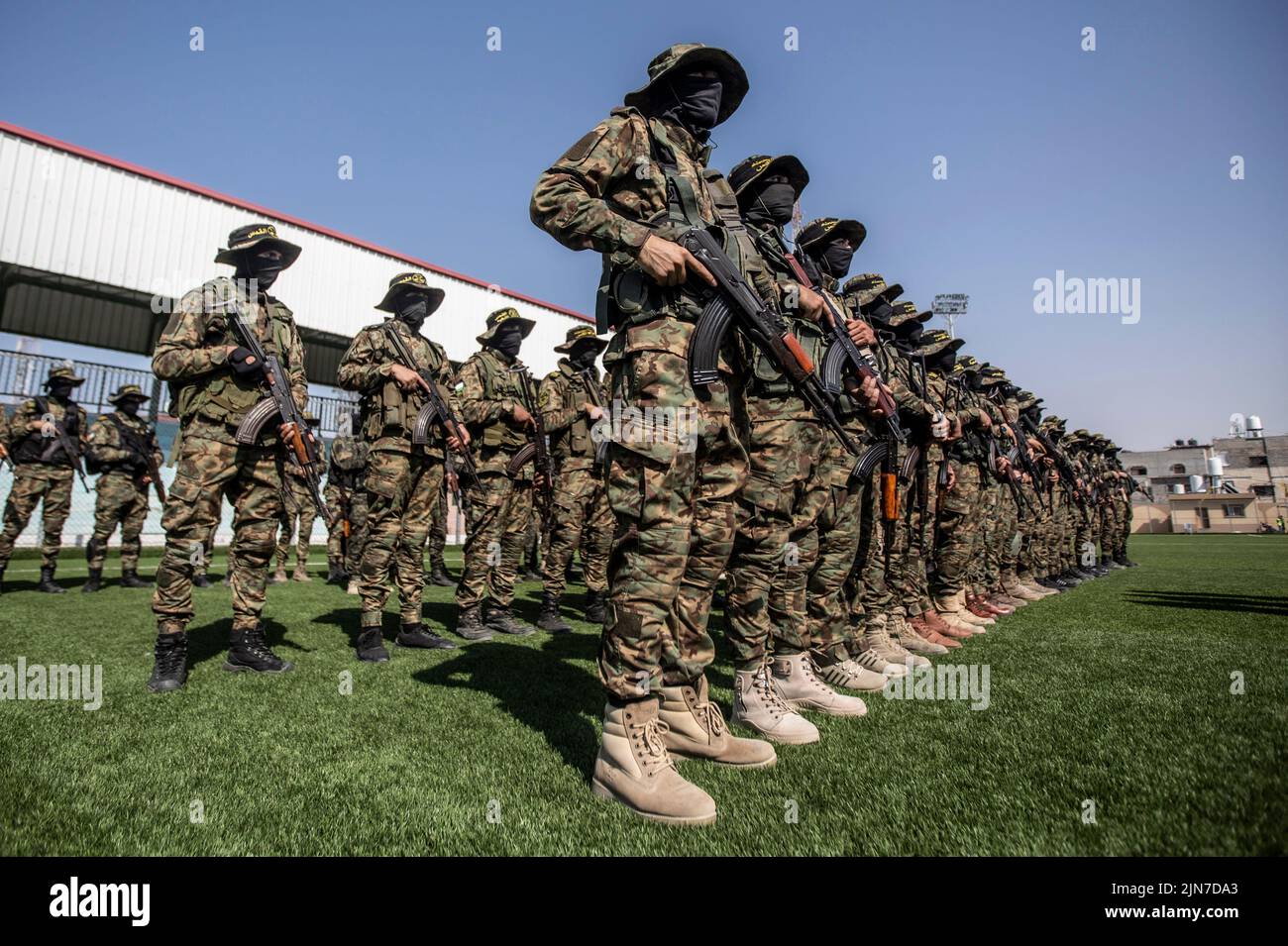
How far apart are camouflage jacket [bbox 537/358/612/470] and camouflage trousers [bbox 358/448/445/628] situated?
2.11 metres

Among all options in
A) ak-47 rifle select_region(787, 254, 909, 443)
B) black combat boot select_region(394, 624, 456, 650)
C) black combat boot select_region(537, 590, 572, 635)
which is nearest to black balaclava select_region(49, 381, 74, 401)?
black combat boot select_region(394, 624, 456, 650)

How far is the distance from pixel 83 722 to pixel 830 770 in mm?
3422

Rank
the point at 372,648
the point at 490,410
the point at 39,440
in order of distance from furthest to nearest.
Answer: the point at 39,440, the point at 490,410, the point at 372,648

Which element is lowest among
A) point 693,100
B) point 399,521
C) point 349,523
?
point 349,523

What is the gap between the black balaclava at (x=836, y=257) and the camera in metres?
5.27

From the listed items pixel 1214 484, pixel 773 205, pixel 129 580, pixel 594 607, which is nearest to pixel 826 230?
pixel 773 205

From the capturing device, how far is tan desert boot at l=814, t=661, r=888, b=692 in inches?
152

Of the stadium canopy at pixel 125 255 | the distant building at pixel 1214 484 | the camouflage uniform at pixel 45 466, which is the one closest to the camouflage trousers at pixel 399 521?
the camouflage uniform at pixel 45 466

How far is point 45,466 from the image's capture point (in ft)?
29.4

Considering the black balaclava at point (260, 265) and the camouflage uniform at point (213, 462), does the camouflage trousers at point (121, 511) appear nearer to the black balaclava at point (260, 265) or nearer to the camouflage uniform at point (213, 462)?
the camouflage uniform at point (213, 462)

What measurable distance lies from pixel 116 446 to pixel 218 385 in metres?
7.15

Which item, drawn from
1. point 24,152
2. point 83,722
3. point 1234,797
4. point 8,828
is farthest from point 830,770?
point 24,152

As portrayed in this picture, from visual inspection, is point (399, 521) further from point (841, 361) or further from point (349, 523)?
point (349, 523)
